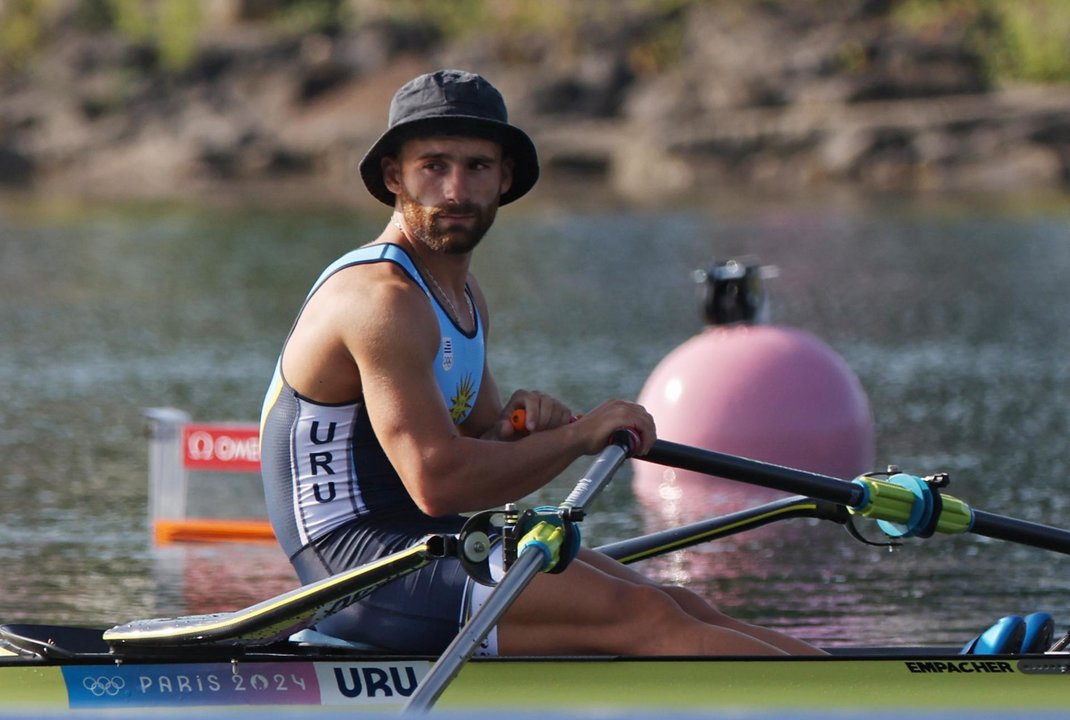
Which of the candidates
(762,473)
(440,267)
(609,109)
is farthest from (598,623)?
→ (609,109)

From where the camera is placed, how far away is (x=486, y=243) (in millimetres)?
26469

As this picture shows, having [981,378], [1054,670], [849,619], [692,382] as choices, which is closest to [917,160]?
[981,378]

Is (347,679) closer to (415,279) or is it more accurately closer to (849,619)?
(415,279)

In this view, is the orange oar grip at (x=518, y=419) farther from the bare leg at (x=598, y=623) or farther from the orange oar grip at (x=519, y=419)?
the bare leg at (x=598, y=623)

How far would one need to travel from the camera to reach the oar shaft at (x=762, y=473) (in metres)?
5.49

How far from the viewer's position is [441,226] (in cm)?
508

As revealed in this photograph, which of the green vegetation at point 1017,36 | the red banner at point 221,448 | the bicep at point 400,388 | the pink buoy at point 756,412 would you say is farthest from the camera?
the green vegetation at point 1017,36

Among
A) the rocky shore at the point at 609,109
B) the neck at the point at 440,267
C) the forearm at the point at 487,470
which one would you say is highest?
the rocky shore at the point at 609,109

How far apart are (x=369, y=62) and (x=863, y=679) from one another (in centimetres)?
3979

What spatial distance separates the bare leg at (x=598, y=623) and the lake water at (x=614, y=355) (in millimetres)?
2449

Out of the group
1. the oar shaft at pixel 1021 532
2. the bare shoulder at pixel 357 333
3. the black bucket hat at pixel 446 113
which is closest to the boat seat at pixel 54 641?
the bare shoulder at pixel 357 333

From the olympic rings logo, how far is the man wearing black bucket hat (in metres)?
0.56

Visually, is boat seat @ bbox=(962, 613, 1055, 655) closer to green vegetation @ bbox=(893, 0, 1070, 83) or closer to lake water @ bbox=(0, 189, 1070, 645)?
lake water @ bbox=(0, 189, 1070, 645)

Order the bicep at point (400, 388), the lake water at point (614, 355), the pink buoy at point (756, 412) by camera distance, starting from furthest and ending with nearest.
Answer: the pink buoy at point (756, 412) < the lake water at point (614, 355) < the bicep at point (400, 388)
